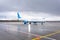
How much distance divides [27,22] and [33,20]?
236cm

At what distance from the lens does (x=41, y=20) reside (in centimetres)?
5328

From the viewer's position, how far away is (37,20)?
5362cm

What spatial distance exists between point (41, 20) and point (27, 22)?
5339 millimetres

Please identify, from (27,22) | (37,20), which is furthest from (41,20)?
(27,22)

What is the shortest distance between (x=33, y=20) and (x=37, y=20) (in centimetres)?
171

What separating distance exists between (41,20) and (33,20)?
10.00 ft

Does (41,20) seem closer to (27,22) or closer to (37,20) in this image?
(37,20)

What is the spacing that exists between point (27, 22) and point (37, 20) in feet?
13.0

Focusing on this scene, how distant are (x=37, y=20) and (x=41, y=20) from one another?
153cm

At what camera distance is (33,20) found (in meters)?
52.9

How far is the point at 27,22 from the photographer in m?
52.7
